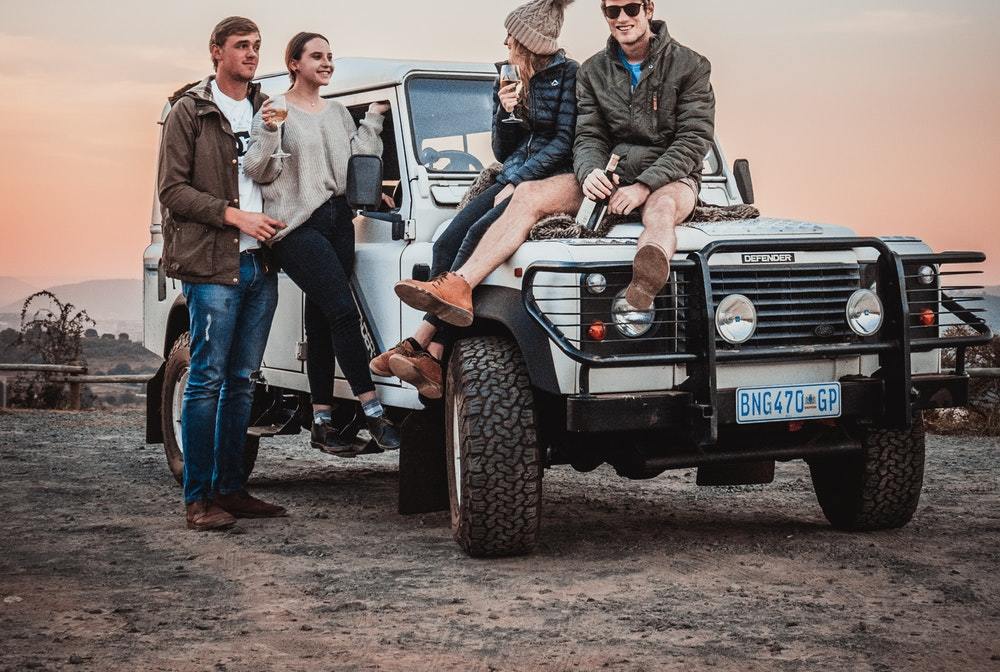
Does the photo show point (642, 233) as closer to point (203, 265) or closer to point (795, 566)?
point (795, 566)

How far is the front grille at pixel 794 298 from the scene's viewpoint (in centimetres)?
591

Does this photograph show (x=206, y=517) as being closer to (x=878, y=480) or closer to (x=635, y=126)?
(x=635, y=126)

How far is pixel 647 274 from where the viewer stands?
554cm

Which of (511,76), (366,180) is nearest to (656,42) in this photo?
(511,76)

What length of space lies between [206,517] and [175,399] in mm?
2052

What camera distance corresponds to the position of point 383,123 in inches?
292

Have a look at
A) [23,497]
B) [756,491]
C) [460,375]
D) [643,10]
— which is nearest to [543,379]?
[460,375]

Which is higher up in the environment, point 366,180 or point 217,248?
point 366,180

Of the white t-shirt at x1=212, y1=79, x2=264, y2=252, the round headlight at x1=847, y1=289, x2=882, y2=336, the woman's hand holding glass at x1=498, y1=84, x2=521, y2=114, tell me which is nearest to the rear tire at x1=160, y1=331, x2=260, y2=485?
the white t-shirt at x1=212, y1=79, x2=264, y2=252

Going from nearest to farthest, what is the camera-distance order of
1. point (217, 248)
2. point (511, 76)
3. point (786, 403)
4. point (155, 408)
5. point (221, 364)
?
point (786, 403) → point (511, 76) → point (217, 248) → point (221, 364) → point (155, 408)

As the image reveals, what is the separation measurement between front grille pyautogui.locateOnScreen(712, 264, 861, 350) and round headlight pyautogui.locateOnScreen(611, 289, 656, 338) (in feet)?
1.11

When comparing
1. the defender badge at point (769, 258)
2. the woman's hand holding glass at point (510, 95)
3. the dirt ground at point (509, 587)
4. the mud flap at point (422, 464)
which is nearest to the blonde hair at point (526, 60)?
the woman's hand holding glass at point (510, 95)

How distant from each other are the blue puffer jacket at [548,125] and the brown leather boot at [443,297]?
0.75 metres

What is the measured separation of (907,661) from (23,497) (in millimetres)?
5688
